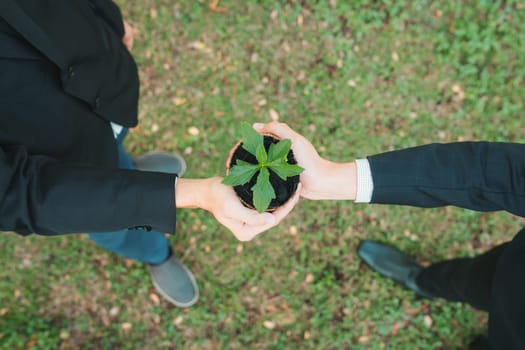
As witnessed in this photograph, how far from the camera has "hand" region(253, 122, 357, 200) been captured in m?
1.83

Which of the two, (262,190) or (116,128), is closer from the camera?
(262,190)

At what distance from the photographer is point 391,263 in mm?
3256

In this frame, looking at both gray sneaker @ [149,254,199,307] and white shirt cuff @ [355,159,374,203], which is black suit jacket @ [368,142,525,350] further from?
gray sneaker @ [149,254,199,307]

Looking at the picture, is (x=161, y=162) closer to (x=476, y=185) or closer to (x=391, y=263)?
(x=391, y=263)

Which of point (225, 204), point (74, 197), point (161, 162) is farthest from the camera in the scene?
point (161, 162)

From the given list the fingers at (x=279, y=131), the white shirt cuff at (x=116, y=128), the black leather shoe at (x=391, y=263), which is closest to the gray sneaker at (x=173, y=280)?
the white shirt cuff at (x=116, y=128)

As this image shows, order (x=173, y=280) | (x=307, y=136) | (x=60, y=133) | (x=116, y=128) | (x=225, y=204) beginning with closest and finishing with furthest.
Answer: (x=225, y=204) → (x=60, y=133) → (x=116, y=128) → (x=173, y=280) → (x=307, y=136)

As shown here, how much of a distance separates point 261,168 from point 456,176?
33.1 inches

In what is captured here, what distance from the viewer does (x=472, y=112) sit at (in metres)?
3.57

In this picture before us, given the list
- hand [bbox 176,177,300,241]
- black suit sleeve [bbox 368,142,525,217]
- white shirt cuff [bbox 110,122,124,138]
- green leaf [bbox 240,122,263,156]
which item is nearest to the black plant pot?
hand [bbox 176,177,300,241]

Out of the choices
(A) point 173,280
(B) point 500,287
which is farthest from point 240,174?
(A) point 173,280

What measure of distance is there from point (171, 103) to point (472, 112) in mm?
2623

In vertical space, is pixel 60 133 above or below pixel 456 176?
below

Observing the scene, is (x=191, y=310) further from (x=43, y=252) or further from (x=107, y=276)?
(x=43, y=252)
